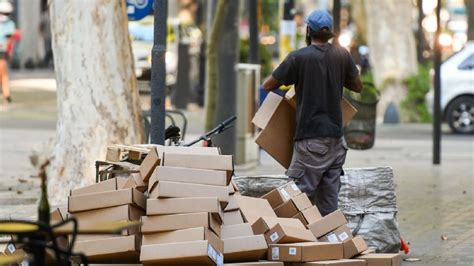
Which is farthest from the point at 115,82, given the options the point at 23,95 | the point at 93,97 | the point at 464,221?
the point at 23,95

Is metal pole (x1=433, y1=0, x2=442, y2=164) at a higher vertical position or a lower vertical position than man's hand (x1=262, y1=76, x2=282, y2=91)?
lower

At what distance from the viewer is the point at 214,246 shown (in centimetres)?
785

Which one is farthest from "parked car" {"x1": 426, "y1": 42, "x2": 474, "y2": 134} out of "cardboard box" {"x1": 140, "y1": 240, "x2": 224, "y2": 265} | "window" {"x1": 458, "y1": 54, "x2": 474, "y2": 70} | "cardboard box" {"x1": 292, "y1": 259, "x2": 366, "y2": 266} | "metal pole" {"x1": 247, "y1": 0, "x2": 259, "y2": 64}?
"cardboard box" {"x1": 140, "y1": 240, "x2": 224, "y2": 265}

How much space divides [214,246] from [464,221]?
515 cm

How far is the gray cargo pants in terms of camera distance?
31.0ft

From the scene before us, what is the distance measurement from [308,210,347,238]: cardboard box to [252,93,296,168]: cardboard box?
837 millimetres

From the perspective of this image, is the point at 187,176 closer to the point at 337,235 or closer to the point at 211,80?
the point at 337,235

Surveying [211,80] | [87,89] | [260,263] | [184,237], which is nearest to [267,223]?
[260,263]

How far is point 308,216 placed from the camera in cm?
916

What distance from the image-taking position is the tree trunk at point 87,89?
13.6 metres

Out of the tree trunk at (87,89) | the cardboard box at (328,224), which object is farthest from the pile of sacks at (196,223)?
the tree trunk at (87,89)

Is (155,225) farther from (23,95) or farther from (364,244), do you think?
(23,95)

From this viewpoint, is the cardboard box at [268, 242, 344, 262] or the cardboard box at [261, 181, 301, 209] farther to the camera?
the cardboard box at [261, 181, 301, 209]

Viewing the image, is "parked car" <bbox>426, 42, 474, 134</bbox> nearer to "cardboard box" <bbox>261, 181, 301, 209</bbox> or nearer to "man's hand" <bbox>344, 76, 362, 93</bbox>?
"man's hand" <bbox>344, 76, 362, 93</bbox>
